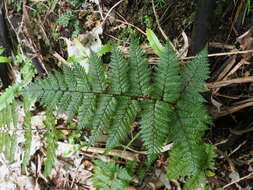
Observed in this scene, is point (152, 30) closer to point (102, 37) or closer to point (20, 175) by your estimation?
point (102, 37)

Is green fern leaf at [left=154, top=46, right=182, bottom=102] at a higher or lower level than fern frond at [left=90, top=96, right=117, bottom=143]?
higher

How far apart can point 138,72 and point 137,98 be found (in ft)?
0.49

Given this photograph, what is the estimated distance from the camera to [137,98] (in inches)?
61.1

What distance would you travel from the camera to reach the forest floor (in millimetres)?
1960

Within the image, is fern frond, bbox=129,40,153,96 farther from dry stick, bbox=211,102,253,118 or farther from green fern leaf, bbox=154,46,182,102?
dry stick, bbox=211,102,253,118

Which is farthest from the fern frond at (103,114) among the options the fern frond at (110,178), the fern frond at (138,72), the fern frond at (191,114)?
the fern frond at (110,178)

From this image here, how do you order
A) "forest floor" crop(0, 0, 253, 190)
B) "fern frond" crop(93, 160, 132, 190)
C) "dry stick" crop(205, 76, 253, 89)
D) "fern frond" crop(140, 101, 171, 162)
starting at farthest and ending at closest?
"fern frond" crop(93, 160, 132, 190), "forest floor" crop(0, 0, 253, 190), "dry stick" crop(205, 76, 253, 89), "fern frond" crop(140, 101, 171, 162)

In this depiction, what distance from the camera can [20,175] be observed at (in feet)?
9.18

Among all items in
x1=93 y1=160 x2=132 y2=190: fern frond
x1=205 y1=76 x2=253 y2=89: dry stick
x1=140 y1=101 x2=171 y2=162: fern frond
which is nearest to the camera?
x1=140 y1=101 x2=171 y2=162: fern frond

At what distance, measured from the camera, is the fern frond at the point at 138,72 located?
1.47 meters

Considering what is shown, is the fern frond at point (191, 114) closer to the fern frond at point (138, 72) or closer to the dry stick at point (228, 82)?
the fern frond at point (138, 72)

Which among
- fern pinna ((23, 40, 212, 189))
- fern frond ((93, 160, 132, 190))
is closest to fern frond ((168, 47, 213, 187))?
fern pinna ((23, 40, 212, 189))

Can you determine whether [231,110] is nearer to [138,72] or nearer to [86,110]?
[138,72]

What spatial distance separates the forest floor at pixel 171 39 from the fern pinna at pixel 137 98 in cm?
49
